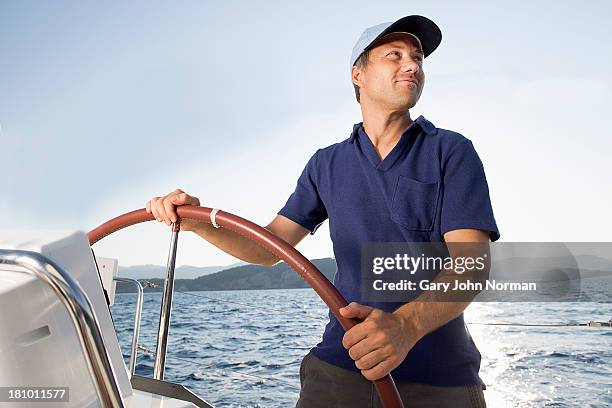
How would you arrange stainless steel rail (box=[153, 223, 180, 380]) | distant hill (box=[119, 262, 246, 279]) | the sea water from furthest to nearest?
distant hill (box=[119, 262, 246, 279])
the sea water
stainless steel rail (box=[153, 223, 180, 380])

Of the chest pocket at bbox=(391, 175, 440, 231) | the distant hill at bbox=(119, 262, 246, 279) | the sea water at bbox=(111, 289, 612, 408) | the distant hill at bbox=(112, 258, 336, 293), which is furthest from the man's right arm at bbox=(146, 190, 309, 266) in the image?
the distant hill at bbox=(119, 262, 246, 279)

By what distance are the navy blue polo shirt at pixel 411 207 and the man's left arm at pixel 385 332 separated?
187 mm

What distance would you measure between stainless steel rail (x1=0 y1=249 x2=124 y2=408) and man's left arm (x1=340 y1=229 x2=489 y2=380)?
0.41 meters

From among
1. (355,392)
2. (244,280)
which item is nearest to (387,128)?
(355,392)

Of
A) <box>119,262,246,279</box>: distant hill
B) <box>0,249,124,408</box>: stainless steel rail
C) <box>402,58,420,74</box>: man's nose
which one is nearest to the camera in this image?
<box>0,249,124,408</box>: stainless steel rail

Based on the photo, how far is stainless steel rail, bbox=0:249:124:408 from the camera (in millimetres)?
563

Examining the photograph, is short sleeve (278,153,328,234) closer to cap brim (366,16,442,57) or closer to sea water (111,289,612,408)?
cap brim (366,16,442,57)

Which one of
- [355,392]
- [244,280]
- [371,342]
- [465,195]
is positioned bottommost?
[244,280]

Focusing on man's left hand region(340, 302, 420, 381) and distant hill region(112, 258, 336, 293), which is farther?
distant hill region(112, 258, 336, 293)

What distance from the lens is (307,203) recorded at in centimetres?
150

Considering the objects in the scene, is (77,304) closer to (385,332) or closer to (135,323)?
(385,332)

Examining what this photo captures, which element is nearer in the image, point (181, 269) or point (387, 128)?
point (387, 128)

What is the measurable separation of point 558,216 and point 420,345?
1052 inches

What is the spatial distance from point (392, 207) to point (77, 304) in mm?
812
